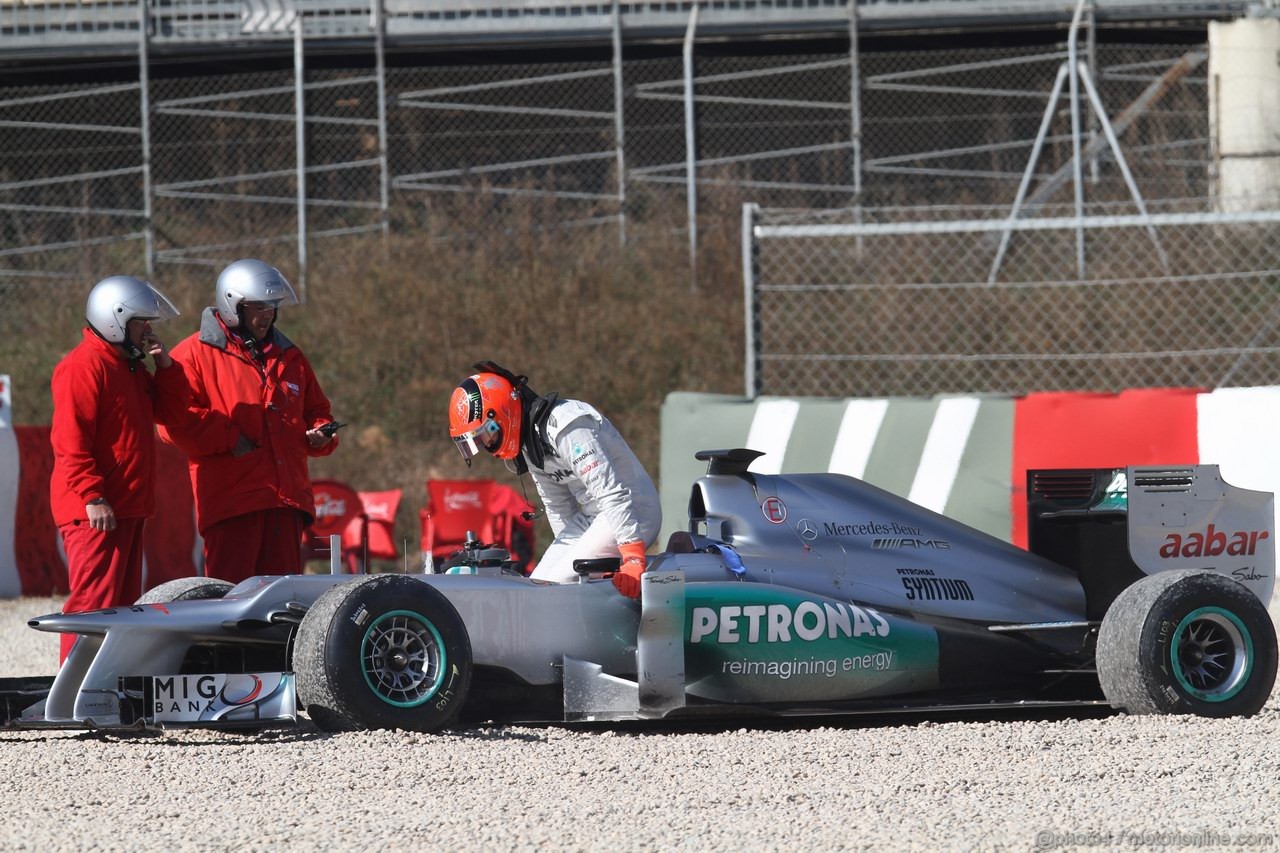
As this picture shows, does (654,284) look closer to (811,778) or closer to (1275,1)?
(1275,1)

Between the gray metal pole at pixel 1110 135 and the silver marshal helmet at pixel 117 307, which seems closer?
the silver marshal helmet at pixel 117 307

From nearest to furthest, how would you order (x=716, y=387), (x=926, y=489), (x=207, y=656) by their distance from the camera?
1. (x=207, y=656)
2. (x=926, y=489)
3. (x=716, y=387)

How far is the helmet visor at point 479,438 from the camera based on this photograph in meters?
6.52

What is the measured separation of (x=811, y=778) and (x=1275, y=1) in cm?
1540

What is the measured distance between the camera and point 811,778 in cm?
507

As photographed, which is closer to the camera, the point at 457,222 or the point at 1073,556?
the point at 1073,556

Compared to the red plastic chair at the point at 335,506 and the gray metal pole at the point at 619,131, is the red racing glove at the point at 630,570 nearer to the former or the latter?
the red plastic chair at the point at 335,506

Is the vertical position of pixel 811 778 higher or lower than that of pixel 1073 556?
lower

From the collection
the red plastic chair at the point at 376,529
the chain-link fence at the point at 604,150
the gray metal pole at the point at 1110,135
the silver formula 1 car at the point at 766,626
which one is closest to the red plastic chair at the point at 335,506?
the red plastic chair at the point at 376,529

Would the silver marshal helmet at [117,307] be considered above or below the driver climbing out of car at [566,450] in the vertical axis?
above

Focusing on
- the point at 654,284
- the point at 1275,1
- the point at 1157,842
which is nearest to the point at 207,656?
the point at 1157,842

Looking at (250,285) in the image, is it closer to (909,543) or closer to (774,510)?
(774,510)

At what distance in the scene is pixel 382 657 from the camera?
5.66 m

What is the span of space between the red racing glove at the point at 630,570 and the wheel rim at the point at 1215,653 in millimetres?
1996
